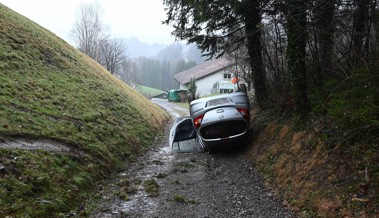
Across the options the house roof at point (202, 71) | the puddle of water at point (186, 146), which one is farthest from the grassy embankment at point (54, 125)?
the house roof at point (202, 71)

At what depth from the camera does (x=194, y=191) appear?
7832 mm

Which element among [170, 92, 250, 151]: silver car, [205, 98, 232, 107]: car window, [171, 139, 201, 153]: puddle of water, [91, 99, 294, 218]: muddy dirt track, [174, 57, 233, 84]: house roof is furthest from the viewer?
[174, 57, 233, 84]: house roof

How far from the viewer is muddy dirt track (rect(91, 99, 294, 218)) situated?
646cm

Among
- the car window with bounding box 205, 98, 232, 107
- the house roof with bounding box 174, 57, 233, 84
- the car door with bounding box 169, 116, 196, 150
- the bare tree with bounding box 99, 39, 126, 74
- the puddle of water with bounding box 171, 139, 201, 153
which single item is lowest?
the puddle of water with bounding box 171, 139, 201, 153

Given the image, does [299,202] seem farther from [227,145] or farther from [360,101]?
[227,145]

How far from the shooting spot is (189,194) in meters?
7.63

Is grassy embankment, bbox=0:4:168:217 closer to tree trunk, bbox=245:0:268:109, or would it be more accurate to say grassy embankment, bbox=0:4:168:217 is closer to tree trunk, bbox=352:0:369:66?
tree trunk, bbox=245:0:268:109

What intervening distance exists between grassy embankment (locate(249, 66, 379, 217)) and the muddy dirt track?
0.55m

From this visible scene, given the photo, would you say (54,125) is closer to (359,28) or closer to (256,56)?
(256,56)

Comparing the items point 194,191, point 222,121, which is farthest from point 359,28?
point 194,191

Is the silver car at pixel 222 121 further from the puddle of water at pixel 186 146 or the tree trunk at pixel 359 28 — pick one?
the tree trunk at pixel 359 28

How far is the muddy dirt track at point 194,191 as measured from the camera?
21.2ft

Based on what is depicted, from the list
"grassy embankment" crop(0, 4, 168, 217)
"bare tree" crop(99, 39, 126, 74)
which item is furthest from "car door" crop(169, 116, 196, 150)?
"bare tree" crop(99, 39, 126, 74)

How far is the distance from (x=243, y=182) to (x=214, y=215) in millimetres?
2059
